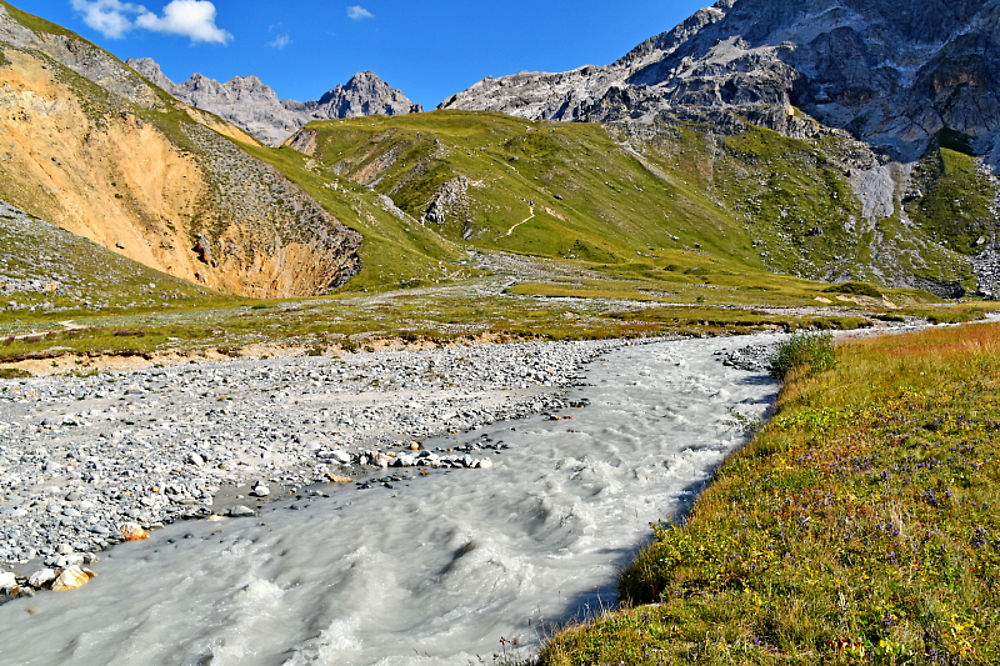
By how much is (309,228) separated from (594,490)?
106 m

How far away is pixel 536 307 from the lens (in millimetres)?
80562

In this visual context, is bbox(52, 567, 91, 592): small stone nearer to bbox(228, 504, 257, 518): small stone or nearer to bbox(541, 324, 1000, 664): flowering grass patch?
bbox(228, 504, 257, 518): small stone

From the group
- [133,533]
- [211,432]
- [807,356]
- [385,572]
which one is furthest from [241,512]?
[807,356]

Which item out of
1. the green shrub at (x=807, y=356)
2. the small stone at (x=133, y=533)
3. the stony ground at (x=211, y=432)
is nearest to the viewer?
the small stone at (x=133, y=533)

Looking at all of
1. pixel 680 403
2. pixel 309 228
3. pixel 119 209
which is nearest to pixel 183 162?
pixel 119 209

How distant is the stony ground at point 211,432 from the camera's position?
1336 cm

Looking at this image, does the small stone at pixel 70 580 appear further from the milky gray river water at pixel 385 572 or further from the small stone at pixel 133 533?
the small stone at pixel 133 533

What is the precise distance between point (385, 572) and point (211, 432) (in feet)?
43.1

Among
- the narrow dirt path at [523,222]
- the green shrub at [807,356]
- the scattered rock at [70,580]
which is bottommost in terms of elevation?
the scattered rock at [70,580]

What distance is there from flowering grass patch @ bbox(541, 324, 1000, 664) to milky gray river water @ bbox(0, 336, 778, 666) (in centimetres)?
Answer: 165

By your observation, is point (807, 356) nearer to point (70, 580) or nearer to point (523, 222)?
point (70, 580)

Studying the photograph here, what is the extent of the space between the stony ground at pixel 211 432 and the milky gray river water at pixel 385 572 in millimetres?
1718

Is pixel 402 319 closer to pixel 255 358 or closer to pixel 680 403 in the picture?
pixel 255 358

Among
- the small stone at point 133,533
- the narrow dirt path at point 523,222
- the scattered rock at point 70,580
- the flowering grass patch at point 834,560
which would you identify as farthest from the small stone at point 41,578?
the narrow dirt path at point 523,222
